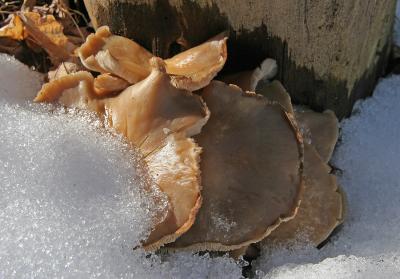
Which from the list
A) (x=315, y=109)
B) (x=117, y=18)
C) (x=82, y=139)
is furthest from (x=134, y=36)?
(x=315, y=109)

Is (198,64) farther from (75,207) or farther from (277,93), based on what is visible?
(75,207)

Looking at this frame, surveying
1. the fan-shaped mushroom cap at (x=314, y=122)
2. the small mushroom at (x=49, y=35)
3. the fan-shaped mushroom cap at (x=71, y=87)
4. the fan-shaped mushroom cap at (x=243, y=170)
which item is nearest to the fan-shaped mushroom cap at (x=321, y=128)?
the fan-shaped mushroom cap at (x=314, y=122)

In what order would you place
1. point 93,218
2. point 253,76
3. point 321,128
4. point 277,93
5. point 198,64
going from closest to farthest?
point 93,218 < point 198,64 < point 253,76 < point 277,93 < point 321,128

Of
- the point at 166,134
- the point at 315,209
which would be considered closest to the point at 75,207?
the point at 166,134

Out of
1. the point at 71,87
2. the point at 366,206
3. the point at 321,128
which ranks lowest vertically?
the point at 366,206

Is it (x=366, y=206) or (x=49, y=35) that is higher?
(x=49, y=35)

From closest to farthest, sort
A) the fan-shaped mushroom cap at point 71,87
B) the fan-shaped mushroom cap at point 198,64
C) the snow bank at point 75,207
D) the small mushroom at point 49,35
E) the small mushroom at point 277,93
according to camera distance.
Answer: the snow bank at point 75,207
the fan-shaped mushroom cap at point 198,64
the fan-shaped mushroom cap at point 71,87
the small mushroom at point 277,93
the small mushroom at point 49,35

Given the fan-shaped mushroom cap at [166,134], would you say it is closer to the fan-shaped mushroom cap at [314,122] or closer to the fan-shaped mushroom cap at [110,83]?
the fan-shaped mushroom cap at [110,83]
